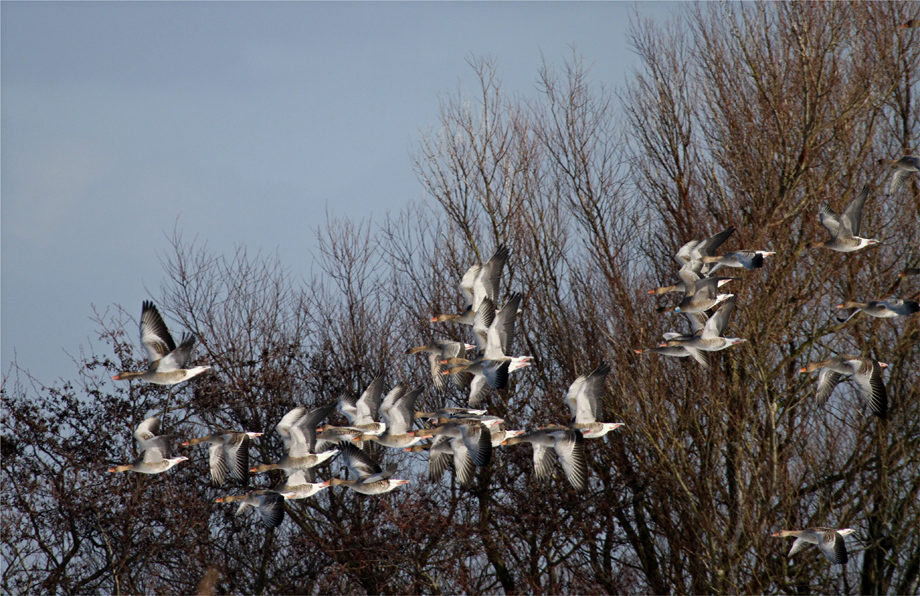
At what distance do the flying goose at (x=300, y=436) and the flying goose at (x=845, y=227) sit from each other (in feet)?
26.5

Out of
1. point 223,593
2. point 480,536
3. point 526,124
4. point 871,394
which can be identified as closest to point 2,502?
point 223,593

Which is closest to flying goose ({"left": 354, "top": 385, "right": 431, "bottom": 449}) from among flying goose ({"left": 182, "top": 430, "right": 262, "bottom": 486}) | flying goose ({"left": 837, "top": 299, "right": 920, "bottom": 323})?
flying goose ({"left": 182, "top": 430, "right": 262, "bottom": 486})

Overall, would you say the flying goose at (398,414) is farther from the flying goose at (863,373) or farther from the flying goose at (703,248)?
the flying goose at (863,373)

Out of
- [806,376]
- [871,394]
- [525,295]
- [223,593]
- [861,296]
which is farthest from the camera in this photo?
Result: [525,295]

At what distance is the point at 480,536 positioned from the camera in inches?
811

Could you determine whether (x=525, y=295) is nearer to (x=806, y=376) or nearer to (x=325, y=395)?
(x=325, y=395)

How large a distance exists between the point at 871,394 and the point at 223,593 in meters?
13.8

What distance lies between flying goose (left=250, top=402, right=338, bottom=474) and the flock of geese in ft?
0.05

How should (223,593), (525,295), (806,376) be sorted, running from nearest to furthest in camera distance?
(806,376) < (223,593) < (525,295)

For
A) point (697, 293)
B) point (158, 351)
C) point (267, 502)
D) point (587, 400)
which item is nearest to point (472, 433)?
point (587, 400)

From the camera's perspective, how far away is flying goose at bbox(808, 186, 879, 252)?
15.3m

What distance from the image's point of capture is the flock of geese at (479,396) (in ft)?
46.6

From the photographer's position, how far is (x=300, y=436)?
15.3 metres

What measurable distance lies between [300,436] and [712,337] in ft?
21.0
